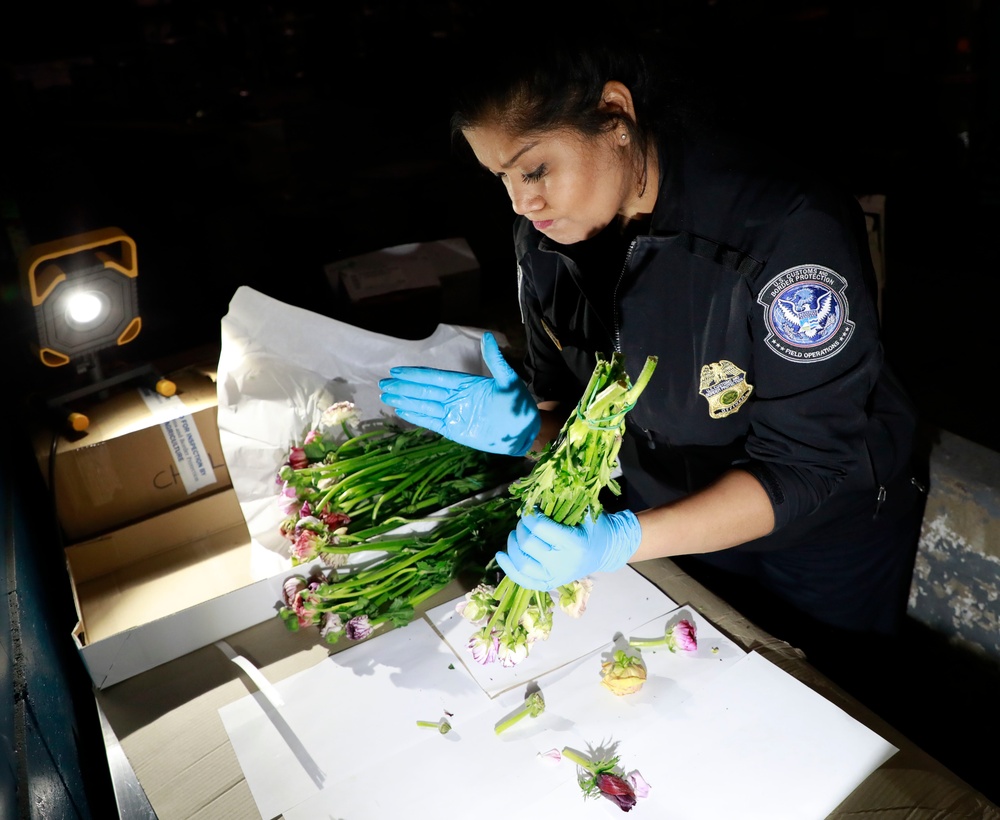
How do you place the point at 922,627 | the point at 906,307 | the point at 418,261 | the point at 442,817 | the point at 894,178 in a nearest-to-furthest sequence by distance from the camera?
the point at 442,817
the point at 922,627
the point at 418,261
the point at 906,307
the point at 894,178

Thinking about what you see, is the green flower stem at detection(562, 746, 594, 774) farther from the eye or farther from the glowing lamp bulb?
the glowing lamp bulb

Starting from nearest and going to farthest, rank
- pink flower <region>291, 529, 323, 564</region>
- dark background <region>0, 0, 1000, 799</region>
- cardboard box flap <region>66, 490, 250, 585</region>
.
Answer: pink flower <region>291, 529, 323, 564</region>
cardboard box flap <region>66, 490, 250, 585</region>
dark background <region>0, 0, 1000, 799</region>

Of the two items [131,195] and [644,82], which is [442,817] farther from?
[131,195]

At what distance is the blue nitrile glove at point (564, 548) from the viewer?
1.22 metres

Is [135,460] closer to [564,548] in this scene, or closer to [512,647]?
[512,647]

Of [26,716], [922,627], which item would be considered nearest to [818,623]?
[922,627]

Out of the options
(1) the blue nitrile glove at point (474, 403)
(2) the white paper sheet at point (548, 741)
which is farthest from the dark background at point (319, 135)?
(2) the white paper sheet at point (548, 741)

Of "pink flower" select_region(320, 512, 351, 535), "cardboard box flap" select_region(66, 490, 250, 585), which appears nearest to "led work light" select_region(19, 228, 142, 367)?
"cardboard box flap" select_region(66, 490, 250, 585)

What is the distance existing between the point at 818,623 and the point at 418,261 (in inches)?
73.1

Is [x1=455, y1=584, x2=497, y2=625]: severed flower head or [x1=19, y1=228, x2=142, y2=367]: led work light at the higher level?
[x1=19, y1=228, x2=142, y2=367]: led work light

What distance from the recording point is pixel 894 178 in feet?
17.1

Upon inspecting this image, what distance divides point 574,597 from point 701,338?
0.57 meters

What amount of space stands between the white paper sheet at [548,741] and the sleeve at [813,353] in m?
0.35

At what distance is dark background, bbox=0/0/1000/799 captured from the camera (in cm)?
438
